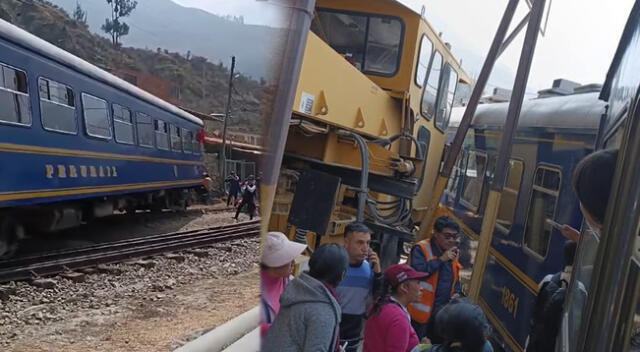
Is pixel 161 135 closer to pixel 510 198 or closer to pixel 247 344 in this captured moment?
pixel 247 344

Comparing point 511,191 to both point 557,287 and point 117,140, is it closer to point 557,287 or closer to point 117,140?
point 557,287

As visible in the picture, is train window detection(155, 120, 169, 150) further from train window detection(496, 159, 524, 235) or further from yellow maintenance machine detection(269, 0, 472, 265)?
train window detection(496, 159, 524, 235)

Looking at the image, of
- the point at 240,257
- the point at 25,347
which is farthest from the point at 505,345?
the point at 25,347

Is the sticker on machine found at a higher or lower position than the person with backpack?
higher

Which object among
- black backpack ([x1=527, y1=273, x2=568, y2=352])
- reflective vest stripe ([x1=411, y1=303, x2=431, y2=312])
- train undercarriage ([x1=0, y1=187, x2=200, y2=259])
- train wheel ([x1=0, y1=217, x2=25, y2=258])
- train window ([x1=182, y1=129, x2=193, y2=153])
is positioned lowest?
reflective vest stripe ([x1=411, y1=303, x2=431, y2=312])

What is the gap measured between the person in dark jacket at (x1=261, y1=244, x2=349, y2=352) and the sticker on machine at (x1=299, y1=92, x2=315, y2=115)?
138cm

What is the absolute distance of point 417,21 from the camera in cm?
438

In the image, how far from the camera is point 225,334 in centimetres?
271

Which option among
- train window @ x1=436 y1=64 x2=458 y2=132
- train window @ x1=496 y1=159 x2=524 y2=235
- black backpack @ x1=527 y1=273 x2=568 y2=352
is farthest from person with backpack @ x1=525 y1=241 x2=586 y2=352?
train window @ x1=436 y1=64 x2=458 y2=132

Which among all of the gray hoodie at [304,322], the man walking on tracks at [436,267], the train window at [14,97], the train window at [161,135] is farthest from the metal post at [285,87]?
the man walking on tracks at [436,267]

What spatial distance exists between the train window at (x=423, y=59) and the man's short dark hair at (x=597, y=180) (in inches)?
143

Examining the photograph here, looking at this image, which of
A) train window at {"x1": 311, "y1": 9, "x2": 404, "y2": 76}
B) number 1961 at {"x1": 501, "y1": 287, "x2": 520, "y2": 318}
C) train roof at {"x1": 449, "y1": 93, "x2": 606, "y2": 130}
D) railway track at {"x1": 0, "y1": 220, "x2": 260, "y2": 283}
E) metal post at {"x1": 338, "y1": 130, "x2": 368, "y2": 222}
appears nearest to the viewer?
railway track at {"x1": 0, "y1": 220, "x2": 260, "y2": 283}

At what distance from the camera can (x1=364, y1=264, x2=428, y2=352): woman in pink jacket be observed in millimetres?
2004

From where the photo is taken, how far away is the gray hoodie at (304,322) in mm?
1593
